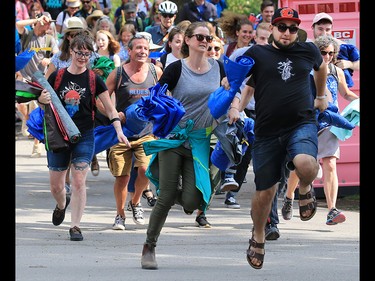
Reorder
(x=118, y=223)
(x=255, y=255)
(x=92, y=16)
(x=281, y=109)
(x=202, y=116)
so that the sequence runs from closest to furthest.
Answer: (x=281, y=109), (x=255, y=255), (x=202, y=116), (x=118, y=223), (x=92, y=16)

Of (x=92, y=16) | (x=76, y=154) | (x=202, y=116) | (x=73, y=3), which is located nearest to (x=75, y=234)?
(x=76, y=154)

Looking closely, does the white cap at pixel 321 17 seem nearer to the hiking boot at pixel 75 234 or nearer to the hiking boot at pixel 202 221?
the hiking boot at pixel 202 221

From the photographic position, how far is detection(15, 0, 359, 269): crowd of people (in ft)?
→ 29.6

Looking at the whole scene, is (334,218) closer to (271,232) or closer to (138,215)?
(271,232)

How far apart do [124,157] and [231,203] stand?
197 centimetres

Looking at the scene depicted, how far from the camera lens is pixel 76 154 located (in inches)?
444

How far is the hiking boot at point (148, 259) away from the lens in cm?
959

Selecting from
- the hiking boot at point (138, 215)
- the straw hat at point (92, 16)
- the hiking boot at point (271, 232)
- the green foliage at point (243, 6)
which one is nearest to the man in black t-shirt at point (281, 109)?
the hiking boot at point (271, 232)

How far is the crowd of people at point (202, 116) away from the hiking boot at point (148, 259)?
11 millimetres

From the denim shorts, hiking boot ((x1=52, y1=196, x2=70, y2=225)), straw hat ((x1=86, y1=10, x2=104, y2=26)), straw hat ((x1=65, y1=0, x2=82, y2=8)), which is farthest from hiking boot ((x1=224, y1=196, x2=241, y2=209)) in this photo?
straw hat ((x1=65, y1=0, x2=82, y2=8))

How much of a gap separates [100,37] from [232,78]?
7056mm

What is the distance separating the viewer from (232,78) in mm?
9203
